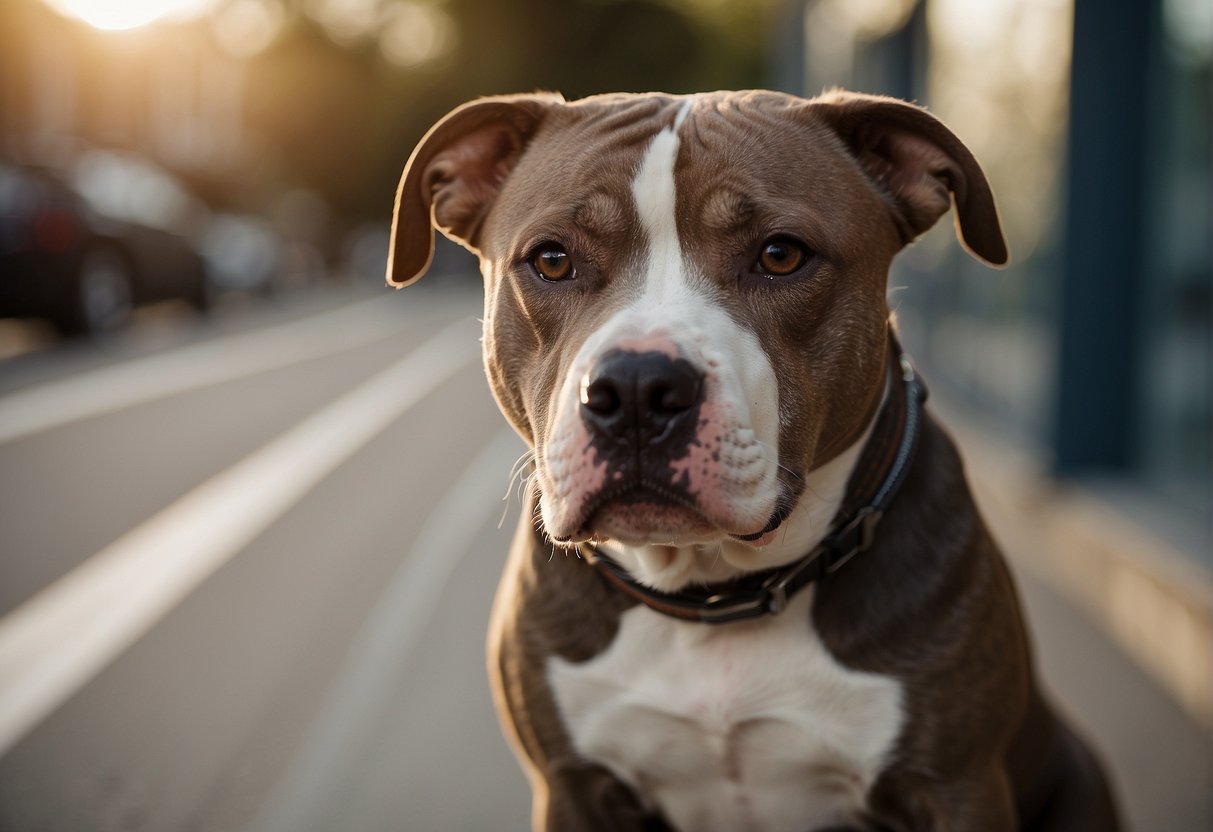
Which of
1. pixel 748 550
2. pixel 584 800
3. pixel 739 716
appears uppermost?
pixel 748 550

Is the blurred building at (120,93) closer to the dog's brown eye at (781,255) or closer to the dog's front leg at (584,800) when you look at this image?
the dog's front leg at (584,800)

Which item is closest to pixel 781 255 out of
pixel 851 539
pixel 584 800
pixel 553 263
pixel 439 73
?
pixel 553 263

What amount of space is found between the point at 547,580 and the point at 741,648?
0.40 metres

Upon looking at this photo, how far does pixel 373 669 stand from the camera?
14.6ft

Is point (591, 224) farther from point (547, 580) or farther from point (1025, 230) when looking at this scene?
point (1025, 230)

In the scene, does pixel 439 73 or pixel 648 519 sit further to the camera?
pixel 439 73

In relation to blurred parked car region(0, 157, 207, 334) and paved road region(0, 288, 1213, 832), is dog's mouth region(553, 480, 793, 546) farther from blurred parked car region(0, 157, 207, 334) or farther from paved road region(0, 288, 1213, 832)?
blurred parked car region(0, 157, 207, 334)

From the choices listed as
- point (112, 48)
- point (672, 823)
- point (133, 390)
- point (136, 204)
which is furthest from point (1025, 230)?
point (112, 48)

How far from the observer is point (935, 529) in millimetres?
2514

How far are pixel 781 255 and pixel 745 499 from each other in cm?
48

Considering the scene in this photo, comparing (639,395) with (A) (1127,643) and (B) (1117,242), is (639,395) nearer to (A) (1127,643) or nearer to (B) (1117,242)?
(A) (1127,643)

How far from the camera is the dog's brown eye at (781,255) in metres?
2.38

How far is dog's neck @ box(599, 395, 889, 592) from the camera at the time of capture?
2.49 meters

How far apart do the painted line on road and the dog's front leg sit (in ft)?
6.14
